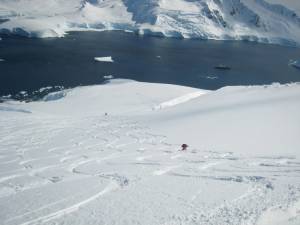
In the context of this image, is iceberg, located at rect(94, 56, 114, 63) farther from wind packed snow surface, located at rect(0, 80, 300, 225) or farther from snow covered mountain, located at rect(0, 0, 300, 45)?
wind packed snow surface, located at rect(0, 80, 300, 225)

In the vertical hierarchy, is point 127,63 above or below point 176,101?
above

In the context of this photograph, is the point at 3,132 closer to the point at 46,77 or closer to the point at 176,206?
the point at 176,206

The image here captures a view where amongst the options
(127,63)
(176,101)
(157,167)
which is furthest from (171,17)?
(157,167)

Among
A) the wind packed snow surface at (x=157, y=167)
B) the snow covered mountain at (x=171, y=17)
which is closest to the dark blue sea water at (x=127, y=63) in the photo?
the snow covered mountain at (x=171, y=17)

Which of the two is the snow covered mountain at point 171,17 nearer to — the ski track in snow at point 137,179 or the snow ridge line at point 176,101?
the snow ridge line at point 176,101

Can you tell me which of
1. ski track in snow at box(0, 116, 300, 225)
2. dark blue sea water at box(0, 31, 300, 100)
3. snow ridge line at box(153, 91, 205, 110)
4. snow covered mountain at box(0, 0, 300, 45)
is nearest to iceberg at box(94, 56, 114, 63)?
dark blue sea water at box(0, 31, 300, 100)

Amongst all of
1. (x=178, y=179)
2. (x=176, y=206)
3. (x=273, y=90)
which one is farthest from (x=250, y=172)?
(x=273, y=90)

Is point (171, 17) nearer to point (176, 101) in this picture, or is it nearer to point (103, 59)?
point (103, 59)
